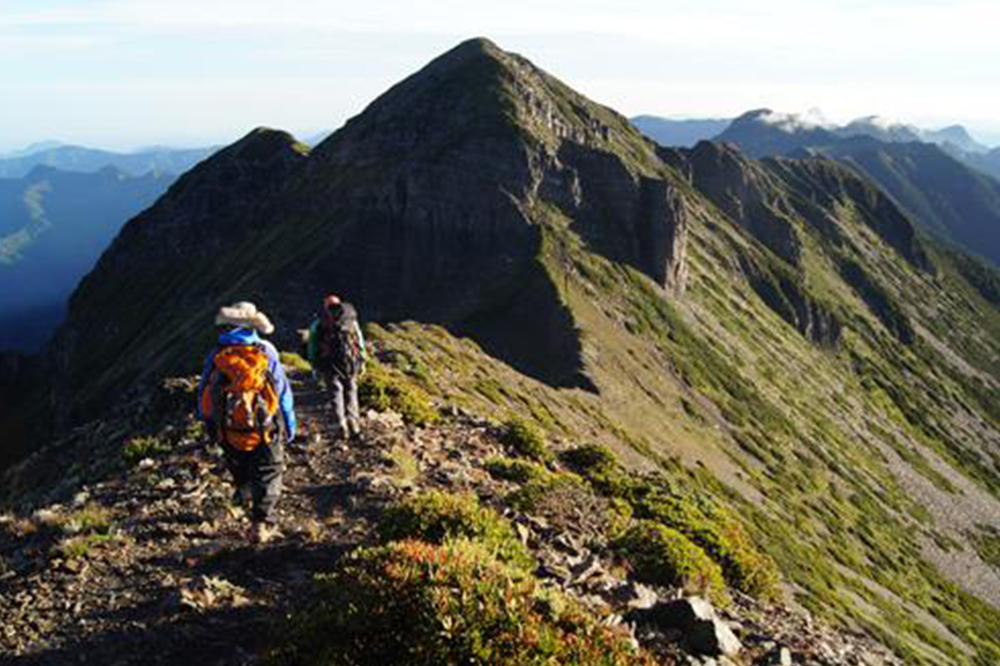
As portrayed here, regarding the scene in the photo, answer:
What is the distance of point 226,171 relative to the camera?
524ft

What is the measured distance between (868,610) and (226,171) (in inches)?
5346

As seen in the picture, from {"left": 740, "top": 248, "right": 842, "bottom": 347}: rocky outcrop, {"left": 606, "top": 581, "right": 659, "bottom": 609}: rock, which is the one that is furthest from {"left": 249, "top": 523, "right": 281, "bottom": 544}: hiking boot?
{"left": 740, "top": 248, "right": 842, "bottom": 347}: rocky outcrop

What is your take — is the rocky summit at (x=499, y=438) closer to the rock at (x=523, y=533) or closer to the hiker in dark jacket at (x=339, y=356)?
the rock at (x=523, y=533)

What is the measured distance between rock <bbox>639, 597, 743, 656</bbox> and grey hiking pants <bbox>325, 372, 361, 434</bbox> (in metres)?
9.99

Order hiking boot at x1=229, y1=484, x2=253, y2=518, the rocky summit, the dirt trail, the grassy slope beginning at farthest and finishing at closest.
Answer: the grassy slope
hiking boot at x1=229, y1=484, x2=253, y2=518
the rocky summit
the dirt trail

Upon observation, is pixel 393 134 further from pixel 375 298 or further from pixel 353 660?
pixel 353 660

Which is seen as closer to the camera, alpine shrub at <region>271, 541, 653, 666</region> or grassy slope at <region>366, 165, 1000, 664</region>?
alpine shrub at <region>271, 541, 653, 666</region>

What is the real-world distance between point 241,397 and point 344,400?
7695mm

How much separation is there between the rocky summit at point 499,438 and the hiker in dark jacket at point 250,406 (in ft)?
3.35

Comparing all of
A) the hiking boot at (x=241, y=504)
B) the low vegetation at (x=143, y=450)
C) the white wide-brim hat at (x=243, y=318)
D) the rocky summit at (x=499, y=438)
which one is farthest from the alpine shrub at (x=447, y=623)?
the low vegetation at (x=143, y=450)

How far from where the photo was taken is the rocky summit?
10.6 metres

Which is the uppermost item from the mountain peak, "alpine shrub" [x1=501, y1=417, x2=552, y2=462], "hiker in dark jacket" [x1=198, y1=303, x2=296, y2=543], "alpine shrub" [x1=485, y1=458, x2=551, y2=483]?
the mountain peak

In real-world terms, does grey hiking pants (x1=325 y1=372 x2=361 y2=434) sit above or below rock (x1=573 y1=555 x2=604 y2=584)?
above

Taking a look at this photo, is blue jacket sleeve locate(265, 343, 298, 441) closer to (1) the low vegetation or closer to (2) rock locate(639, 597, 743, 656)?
(2) rock locate(639, 597, 743, 656)
